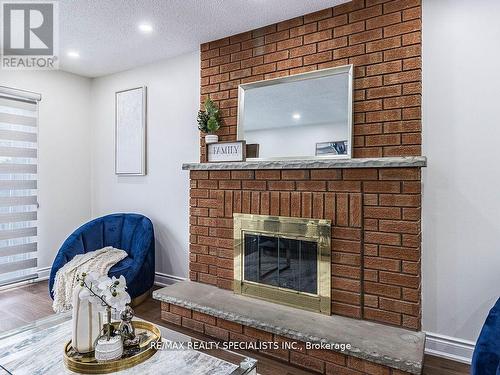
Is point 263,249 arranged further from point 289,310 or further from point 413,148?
point 413,148

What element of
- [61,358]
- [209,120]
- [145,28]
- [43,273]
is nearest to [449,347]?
[61,358]

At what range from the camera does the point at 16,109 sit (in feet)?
11.2

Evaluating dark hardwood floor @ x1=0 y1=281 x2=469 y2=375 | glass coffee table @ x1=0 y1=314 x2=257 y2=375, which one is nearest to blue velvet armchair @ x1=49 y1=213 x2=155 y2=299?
dark hardwood floor @ x1=0 y1=281 x2=469 y2=375

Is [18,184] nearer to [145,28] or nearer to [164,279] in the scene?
[164,279]

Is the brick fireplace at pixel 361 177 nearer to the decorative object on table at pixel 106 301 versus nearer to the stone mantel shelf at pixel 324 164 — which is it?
the stone mantel shelf at pixel 324 164

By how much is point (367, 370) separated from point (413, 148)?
139 cm

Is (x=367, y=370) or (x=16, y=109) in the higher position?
(x=16, y=109)

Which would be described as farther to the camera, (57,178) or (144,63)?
(57,178)

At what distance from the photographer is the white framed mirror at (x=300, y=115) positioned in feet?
7.63

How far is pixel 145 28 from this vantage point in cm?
268

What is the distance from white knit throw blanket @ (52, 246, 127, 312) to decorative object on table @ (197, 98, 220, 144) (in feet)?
4.67

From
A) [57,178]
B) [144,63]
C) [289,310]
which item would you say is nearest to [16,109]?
[57,178]

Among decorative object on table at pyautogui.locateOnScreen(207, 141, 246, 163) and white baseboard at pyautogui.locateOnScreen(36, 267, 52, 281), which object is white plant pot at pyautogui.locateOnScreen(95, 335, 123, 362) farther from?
white baseboard at pyautogui.locateOnScreen(36, 267, 52, 281)

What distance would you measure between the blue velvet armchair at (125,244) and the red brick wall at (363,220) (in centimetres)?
106
